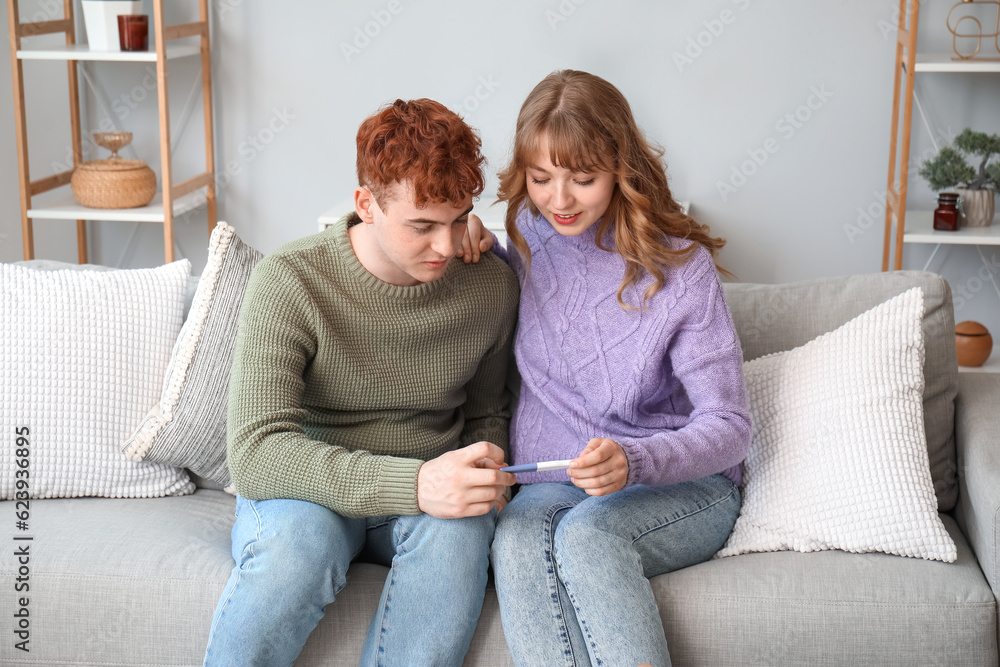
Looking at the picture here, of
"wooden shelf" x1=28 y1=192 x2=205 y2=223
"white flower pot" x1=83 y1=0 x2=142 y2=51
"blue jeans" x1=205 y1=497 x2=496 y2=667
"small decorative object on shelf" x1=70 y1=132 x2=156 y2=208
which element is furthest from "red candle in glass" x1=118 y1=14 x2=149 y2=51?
"blue jeans" x1=205 y1=497 x2=496 y2=667

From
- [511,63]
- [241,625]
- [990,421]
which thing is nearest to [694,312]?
[990,421]

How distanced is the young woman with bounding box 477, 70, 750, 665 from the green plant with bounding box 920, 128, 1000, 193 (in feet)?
4.47

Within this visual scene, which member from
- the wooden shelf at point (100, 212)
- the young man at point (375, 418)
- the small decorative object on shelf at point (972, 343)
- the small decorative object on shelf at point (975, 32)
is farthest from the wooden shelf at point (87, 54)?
the small decorative object on shelf at point (972, 343)

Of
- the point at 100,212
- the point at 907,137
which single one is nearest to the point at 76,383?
the point at 100,212

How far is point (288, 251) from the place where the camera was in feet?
4.76

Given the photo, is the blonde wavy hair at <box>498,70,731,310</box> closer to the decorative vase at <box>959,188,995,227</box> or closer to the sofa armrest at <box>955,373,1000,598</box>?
the sofa armrest at <box>955,373,1000,598</box>

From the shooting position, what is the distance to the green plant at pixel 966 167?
8.32 ft

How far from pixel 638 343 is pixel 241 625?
2.20 ft

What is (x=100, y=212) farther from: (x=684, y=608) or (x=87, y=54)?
(x=684, y=608)

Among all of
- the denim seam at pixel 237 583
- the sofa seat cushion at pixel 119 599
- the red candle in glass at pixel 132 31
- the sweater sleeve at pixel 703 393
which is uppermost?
Answer: the red candle in glass at pixel 132 31

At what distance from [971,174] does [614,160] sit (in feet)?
5.09

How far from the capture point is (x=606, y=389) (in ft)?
4.88

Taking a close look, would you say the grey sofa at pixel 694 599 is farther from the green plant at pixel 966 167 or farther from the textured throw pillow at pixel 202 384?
the green plant at pixel 966 167

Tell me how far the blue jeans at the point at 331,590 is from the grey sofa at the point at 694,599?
8 centimetres
